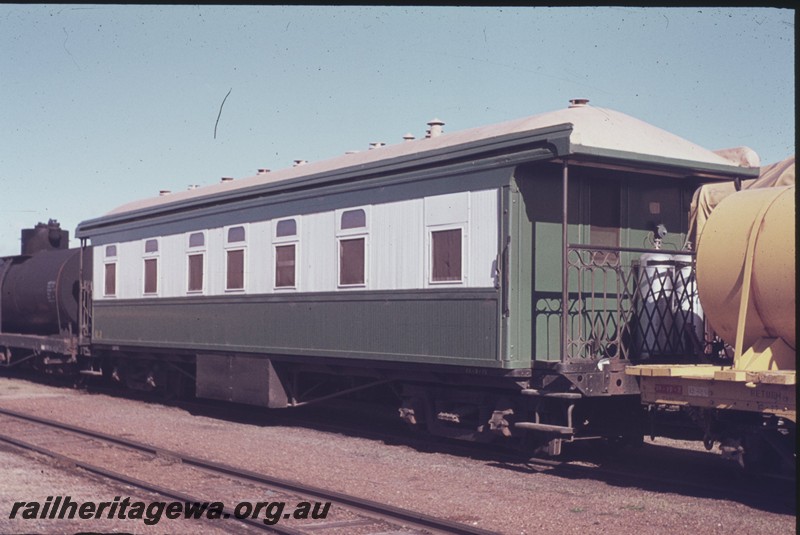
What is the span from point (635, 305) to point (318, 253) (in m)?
4.61

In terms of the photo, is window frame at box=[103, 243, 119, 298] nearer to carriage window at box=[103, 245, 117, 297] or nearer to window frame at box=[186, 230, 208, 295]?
carriage window at box=[103, 245, 117, 297]

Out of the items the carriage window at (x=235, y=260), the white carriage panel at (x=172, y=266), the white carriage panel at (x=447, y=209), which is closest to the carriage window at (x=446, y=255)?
the white carriage panel at (x=447, y=209)

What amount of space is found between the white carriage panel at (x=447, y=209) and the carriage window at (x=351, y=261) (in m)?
1.44

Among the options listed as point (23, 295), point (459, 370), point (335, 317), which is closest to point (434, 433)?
point (459, 370)

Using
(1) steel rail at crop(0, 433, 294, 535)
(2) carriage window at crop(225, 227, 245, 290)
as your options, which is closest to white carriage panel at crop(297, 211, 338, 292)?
(2) carriage window at crop(225, 227, 245, 290)

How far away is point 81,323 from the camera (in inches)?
814

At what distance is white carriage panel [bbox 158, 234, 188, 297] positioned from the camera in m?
16.8

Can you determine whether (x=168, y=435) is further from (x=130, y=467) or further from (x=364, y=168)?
(x=364, y=168)

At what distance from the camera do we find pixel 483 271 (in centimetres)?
1084

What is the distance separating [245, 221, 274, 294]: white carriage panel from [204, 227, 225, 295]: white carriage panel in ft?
2.76

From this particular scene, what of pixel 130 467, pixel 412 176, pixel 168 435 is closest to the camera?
pixel 130 467

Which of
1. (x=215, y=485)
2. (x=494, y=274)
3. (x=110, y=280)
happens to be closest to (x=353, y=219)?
(x=494, y=274)

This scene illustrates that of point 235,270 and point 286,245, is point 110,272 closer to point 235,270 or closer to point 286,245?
point 235,270

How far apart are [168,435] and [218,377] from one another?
6.46 feet
